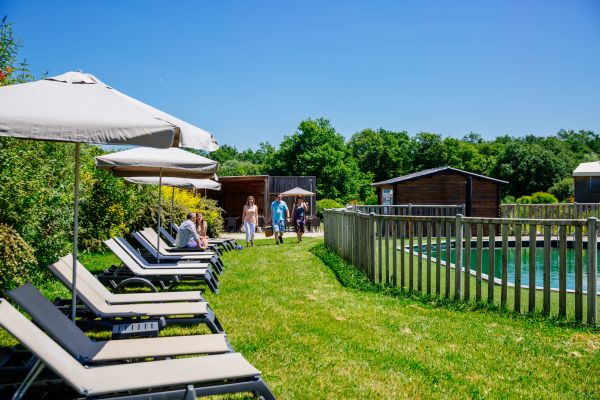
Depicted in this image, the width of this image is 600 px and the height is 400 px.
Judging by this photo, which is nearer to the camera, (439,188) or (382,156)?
(439,188)

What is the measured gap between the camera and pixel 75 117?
13.2 ft

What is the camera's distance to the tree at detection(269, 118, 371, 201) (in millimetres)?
64125

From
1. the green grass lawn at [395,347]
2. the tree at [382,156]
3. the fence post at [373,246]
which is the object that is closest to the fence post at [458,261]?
the green grass lawn at [395,347]

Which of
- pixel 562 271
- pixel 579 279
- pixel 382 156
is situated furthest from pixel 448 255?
pixel 382 156

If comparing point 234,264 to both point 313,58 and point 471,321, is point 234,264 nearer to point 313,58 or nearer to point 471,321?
point 471,321

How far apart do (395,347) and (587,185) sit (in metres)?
37.3

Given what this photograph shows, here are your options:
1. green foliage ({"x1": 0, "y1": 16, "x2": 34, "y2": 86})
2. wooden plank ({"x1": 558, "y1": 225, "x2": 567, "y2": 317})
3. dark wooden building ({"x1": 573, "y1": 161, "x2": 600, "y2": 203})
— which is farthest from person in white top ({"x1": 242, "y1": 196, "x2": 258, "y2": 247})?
dark wooden building ({"x1": 573, "y1": 161, "x2": 600, "y2": 203})

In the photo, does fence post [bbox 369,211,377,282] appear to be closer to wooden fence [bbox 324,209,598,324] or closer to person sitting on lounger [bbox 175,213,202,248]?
wooden fence [bbox 324,209,598,324]

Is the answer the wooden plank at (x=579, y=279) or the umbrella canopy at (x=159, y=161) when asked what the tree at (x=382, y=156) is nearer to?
the umbrella canopy at (x=159, y=161)

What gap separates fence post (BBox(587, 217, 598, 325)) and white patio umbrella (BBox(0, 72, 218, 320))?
5.09 meters

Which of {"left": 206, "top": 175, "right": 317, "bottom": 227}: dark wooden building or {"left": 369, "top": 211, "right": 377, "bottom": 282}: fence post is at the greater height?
{"left": 206, "top": 175, "right": 317, "bottom": 227}: dark wooden building

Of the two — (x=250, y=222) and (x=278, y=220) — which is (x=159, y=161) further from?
(x=278, y=220)

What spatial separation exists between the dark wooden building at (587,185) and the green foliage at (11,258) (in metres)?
36.8

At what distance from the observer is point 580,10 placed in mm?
26156
